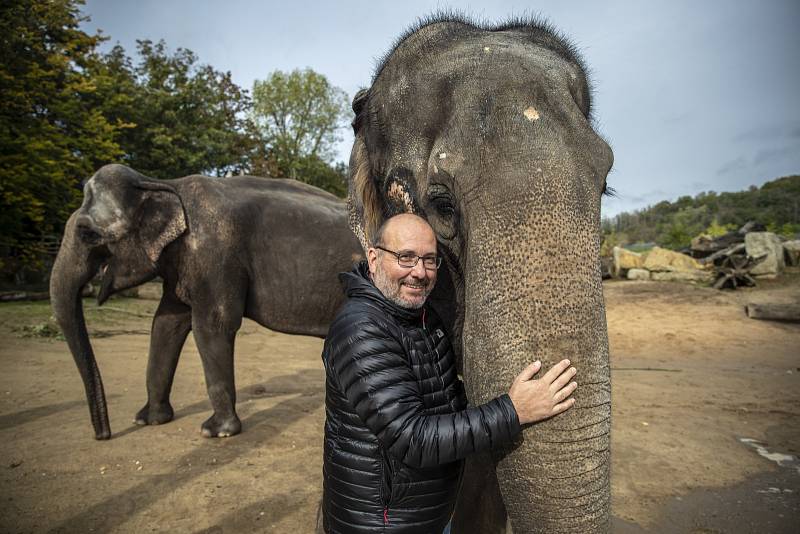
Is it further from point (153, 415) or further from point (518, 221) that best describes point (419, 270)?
point (153, 415)

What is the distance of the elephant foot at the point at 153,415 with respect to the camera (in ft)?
16.0

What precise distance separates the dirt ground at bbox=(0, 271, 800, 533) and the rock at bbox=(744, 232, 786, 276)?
8.12m

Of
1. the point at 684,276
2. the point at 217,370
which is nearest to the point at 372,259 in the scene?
the point at 217,370

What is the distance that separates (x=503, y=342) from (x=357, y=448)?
0.56 meters

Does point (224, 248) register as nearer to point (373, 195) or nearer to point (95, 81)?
point (373, 195)

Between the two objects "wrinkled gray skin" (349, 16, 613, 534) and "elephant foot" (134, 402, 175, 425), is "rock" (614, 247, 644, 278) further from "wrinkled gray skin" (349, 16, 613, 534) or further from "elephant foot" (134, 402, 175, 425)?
"wrinkled gray skin" (349, 16, 613, 534)

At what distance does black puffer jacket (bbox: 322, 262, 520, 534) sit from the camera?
4.70 feet

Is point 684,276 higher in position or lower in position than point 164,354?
higher

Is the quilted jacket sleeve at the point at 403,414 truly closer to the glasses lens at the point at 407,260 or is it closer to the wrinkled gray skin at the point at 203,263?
the glasses lens at the point at 407,260

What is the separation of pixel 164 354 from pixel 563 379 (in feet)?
15.2

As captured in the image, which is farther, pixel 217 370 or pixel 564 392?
pixel 217 370

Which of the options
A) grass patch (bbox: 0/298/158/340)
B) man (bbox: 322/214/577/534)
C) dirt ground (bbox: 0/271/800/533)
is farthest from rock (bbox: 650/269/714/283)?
man (bbox: 322/214/577/534)

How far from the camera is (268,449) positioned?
4285 millimetres

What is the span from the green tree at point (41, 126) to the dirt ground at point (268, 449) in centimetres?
598
